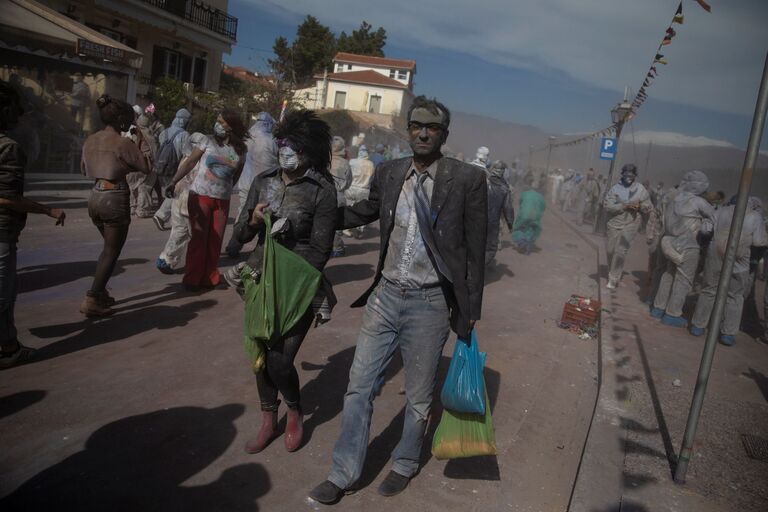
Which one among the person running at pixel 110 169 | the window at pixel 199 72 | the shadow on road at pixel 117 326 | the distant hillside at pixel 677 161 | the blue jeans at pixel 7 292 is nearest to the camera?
the blue jeans at pixel 7 292

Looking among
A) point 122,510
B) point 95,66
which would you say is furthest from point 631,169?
point 95,66

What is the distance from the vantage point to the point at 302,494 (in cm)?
304

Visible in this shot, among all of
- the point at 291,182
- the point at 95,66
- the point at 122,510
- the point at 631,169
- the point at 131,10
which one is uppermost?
the point at 131,10

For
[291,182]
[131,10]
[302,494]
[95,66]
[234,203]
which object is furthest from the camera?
[131,10]

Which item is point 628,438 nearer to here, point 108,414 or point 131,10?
point 108,414

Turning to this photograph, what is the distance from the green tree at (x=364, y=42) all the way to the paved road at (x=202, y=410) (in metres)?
58.9

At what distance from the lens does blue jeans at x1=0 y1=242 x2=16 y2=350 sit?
12.7 feet

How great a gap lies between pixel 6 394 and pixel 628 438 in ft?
14.3

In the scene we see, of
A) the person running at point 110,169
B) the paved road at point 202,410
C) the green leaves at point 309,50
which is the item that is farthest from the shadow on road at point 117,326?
the green leaves at point 309,50

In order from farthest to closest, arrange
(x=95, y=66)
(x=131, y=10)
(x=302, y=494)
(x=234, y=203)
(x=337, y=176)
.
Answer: (x=131, y=10) < (x=234, y=203) < (x=95, y=66) < (x=337, y=176) < (x=302, y=494)

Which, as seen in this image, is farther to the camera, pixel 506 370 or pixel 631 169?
pixel 631 169

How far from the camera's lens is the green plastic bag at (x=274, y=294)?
3.04m

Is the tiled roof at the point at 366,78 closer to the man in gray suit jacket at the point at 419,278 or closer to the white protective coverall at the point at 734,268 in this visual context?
the white protective coverall at the point at 734,268

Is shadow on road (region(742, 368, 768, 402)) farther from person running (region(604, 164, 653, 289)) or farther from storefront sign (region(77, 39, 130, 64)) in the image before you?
storefront sign (region(77, 39, 130, 64))
